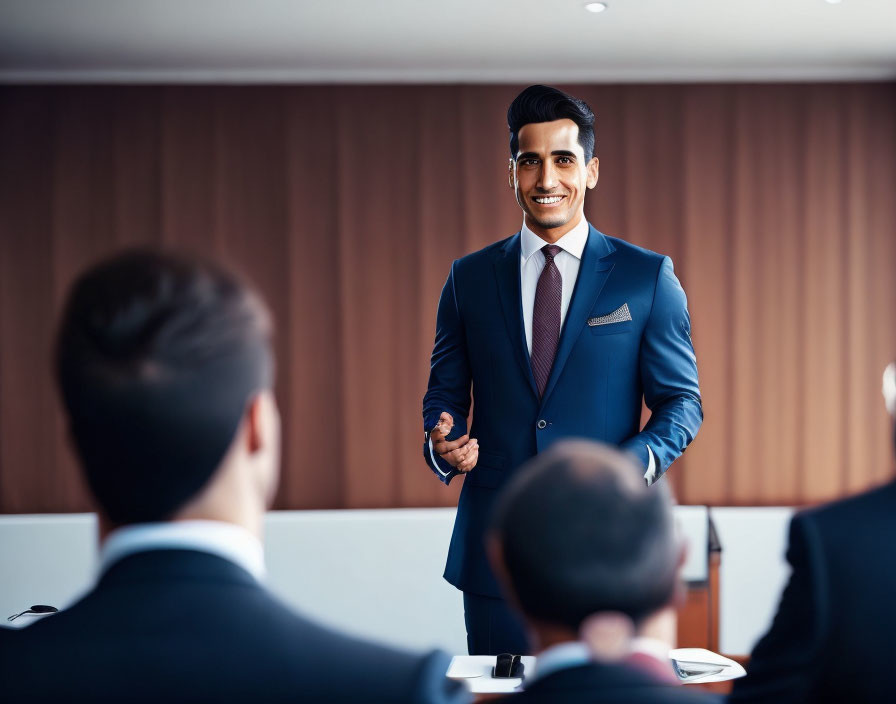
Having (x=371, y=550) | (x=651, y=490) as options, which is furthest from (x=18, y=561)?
(x=651, y=490)

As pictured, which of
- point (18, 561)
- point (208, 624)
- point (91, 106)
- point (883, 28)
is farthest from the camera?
point (91, 106)

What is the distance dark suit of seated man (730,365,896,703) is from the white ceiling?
2887mm

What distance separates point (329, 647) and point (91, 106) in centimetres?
421

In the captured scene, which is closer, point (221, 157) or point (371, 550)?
point (371, 550)

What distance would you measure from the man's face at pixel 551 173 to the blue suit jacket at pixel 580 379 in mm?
121

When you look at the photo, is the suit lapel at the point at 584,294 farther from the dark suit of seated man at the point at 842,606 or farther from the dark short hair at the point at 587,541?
the dark short hair at the point at 587,541

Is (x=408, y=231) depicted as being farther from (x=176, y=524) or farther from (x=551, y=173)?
(x=176, y=524)

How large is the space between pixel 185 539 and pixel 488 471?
4.63 feet

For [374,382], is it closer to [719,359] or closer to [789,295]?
[719,359]

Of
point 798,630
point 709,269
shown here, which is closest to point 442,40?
point 709,269

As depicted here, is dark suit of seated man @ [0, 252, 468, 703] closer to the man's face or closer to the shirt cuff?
the shirt cuff

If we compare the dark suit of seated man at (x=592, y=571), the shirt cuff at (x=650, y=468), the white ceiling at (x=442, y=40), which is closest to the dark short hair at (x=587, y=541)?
the dark suit of seated man at (x=592, y=571)

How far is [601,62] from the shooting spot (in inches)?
160

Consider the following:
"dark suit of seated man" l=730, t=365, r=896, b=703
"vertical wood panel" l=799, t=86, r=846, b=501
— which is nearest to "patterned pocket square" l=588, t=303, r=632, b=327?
"dark suit of seated man" l=730, t=365, r=896, b=703
